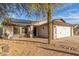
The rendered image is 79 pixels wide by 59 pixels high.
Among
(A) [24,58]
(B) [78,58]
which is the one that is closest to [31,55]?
(A) [24,58]

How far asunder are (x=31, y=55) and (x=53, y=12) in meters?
0.69

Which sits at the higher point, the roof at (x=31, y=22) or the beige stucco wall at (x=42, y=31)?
the roof at (x=31, y=22)

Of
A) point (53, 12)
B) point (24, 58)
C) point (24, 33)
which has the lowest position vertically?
point (24, 58)

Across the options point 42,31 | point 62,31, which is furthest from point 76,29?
point 42,31

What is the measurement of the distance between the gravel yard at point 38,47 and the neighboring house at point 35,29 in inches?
3.0

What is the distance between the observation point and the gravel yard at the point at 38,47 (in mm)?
3730

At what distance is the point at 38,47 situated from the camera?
12.5 feet

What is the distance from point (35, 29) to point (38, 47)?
264 mm

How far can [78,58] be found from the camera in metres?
3.67

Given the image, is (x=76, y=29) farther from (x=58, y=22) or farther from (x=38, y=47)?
(x=38, y=47)

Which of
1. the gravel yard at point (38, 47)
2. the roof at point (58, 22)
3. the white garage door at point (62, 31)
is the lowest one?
the gravel yard at point (38, 47)

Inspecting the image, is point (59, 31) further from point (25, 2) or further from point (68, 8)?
point (25, 2)

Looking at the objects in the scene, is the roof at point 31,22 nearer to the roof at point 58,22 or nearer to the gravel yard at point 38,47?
the roof at point 58,22

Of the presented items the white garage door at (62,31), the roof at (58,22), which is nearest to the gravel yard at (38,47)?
the white garage door at (62,31)
